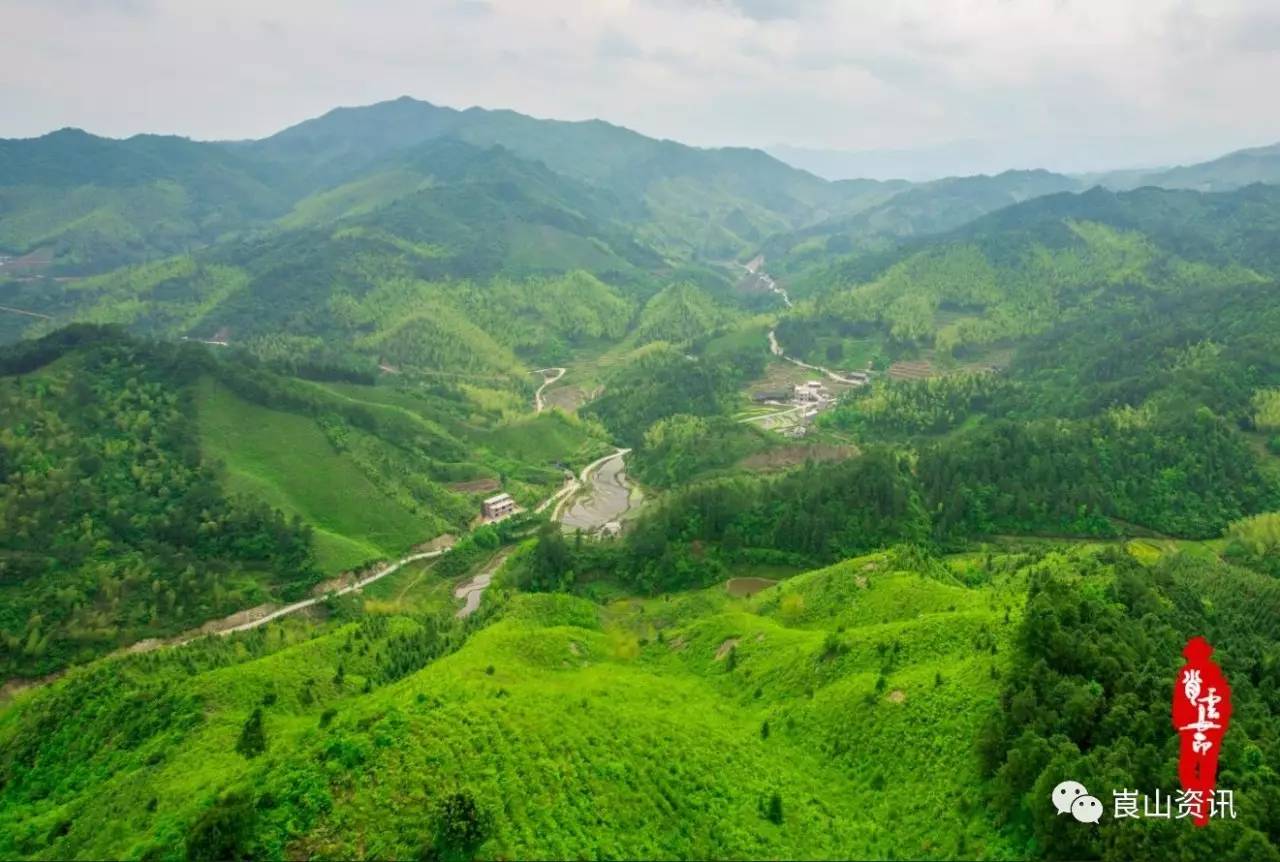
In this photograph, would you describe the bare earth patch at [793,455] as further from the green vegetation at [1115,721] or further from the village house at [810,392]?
the green vegetation at [1115,721]

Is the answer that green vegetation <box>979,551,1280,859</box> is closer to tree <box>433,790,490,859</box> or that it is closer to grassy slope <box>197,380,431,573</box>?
tree <box>433,790,490,859</box>

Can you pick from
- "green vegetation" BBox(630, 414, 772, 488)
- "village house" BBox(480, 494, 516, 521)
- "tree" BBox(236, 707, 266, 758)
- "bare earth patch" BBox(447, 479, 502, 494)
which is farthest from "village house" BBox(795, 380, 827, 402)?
"tree" BBox(236, 707, 266, 758)

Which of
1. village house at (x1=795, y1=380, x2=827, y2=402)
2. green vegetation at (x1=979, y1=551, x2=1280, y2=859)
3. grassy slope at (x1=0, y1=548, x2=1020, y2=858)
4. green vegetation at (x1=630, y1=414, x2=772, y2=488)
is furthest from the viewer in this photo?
village house at (x1=795, y1=380, x2=827, y2=402)

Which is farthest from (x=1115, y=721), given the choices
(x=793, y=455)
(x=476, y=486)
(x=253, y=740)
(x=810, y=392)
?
(x=810, y=392)

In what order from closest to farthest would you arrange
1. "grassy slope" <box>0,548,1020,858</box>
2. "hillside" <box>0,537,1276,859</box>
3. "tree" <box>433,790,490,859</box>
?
"tree" <box>433,790,490,859</box> < "hillside" <box>0,537,1276,859</box> < "grassy slope" <box>0,548,1020,858</box>

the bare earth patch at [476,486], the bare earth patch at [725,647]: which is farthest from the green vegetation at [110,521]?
the bare earth patch at [725,647]

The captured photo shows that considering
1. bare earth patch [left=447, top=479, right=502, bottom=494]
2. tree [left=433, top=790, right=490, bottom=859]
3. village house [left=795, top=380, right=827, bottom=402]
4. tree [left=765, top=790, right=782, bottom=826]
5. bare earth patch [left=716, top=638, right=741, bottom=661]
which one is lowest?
bare earth patch [left=447, top=479, right=502, bottom=494]
